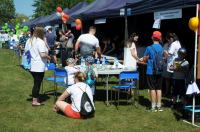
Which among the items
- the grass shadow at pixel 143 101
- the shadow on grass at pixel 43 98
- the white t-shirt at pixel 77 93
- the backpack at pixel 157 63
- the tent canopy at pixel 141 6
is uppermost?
the tent canopy at pixel 141 6

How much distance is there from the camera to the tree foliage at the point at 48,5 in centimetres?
5081

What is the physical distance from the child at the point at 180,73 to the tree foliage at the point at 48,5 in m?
40.0

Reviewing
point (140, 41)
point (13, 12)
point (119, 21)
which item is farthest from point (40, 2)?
point (140, 41)

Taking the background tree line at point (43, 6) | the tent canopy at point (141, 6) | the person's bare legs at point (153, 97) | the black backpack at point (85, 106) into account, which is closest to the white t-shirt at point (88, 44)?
the tent canopy at point (141, 6)

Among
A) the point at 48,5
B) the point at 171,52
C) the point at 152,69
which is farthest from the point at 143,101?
the point at 48,5

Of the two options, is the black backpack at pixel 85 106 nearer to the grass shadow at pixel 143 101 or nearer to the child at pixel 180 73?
the grass shadow at pixel 143 101

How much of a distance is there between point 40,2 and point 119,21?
142ft

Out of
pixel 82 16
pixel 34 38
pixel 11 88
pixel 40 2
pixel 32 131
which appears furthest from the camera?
pixel 40 2

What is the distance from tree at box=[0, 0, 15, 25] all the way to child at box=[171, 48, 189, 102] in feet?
247

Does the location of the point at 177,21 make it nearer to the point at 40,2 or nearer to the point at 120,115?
the point at 120,115

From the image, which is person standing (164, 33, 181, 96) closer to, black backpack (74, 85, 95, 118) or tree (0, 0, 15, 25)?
black backpack (74, 85, 95, 118)

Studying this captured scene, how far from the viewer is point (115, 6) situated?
39.7 ft

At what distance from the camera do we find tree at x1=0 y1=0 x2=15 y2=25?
81.8 meters

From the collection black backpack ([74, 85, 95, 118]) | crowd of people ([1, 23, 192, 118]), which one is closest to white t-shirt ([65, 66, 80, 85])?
crowd of people ([1, 23, 192, 118])
